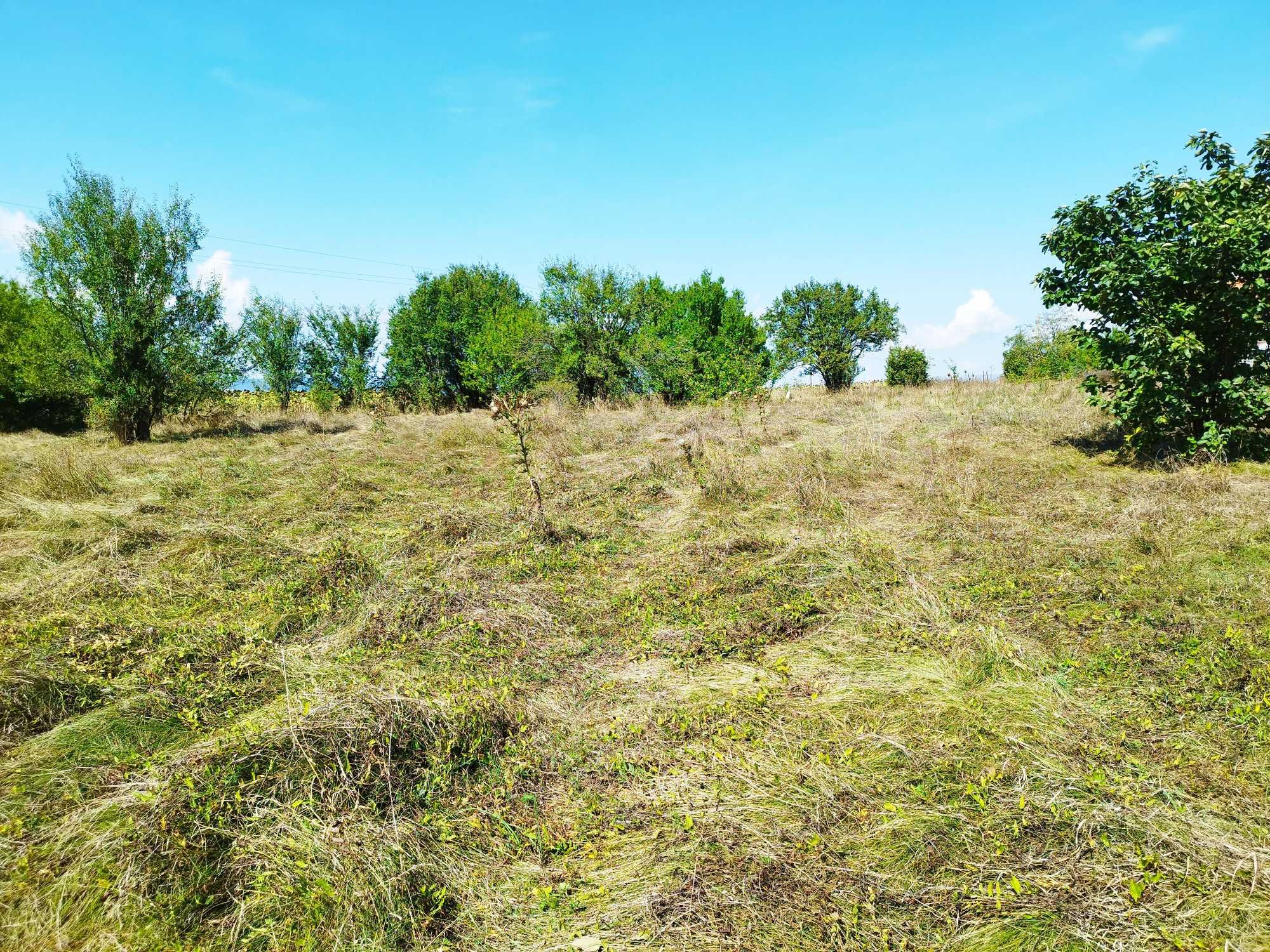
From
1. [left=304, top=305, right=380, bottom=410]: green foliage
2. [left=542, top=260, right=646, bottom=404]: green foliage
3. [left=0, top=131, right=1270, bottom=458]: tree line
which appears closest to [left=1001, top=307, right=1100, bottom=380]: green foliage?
[left=0, top=131, right=1270, bottom=458]: tree line

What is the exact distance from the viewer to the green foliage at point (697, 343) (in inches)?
667

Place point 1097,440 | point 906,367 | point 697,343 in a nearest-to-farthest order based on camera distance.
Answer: point 1097,440, point 697,343, point 906,367

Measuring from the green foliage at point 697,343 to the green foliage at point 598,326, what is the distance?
37cm

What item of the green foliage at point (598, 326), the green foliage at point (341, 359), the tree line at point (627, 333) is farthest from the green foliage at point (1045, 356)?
the green foliage at point (341, 359)

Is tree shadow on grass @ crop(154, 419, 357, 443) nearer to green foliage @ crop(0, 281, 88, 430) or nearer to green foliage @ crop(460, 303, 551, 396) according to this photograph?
green foliage @ crop(0, 281, 88, 430)

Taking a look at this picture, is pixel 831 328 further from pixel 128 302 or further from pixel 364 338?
pixel 128 302

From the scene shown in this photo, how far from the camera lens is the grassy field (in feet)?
7.91

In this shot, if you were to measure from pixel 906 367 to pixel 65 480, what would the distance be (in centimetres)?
2394

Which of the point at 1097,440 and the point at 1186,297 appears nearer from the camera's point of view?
the point at 1186,297

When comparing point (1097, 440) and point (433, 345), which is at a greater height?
point (433, 345)

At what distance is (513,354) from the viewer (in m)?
19.3

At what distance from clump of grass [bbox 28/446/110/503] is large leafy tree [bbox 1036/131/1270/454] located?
14.3 metres

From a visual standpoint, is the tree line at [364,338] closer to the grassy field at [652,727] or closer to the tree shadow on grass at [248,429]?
the tree shadow on grass at [248,429]

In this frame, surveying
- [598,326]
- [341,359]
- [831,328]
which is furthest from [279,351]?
[831,328]
